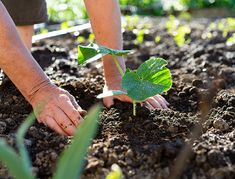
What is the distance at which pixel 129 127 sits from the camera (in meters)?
1.77

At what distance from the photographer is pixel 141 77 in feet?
5.93

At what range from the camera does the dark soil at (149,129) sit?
1.49 meters

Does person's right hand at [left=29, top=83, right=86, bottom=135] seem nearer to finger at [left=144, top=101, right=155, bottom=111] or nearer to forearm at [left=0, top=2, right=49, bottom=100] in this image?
forearm at [left=0, top=2, right=49, bottom=100]

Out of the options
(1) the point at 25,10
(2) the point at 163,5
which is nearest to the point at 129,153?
(1) the point at 25,10

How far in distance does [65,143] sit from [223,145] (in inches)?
18.3

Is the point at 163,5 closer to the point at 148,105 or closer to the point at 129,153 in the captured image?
the point at 148,105

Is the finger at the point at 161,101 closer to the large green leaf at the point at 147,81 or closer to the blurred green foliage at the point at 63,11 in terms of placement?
the large green leaf at the point at 147,81

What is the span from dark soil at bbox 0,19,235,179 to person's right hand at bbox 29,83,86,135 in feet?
0.11

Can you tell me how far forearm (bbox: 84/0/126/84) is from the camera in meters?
2.14

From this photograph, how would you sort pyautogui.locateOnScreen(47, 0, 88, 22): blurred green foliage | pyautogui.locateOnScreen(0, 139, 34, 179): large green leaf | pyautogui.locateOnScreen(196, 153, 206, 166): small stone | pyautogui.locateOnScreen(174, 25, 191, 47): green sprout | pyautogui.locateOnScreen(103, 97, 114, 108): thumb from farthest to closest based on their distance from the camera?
pyautogui.locateOnScreen(47, 0, 88, 22): blurred green foliage
pyautogui.locateOnScreen(174, 25, 191, 47): green sprout
pyautogui.locateOnScreen(103, 97, 114, 108): thumb
pyautogui.locateOnScreen(196, 153, 206, 166): small stone
pyautogui.locateOnScreen(0, 139, 34, 179): large green leaf

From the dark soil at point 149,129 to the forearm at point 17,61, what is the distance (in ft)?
0.46

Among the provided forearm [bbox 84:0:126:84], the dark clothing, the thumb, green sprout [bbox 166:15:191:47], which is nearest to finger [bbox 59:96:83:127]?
the thumb

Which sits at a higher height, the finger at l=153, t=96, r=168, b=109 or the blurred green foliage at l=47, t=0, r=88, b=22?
the finger at l=153, t=96, r=168, b=109

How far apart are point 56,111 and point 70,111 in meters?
0.04
